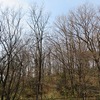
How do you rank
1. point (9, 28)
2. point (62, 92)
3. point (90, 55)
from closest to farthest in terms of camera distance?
point (9, 28), point (90, 55), point (62, 92)

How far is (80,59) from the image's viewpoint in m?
25.6

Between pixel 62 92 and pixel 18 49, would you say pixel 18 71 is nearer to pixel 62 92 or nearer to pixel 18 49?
pixel 18 49

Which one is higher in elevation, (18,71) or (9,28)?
(9,28)

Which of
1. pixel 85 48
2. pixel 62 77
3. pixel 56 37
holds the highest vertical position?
pixel 56 37

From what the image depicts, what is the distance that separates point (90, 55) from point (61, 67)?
6.65 m

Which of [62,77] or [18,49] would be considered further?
[62,77]

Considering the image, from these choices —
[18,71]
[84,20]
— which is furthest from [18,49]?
[84,20]

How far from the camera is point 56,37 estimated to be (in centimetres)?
2970

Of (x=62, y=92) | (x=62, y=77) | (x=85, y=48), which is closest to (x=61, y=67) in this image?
(x=62, y=77)

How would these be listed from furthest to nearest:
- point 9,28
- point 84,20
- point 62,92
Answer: point 62,92
point 84,20
point 9,28

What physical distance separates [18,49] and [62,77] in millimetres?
11035

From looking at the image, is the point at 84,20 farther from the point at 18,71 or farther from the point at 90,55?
the point at 18,71

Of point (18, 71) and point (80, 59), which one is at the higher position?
point (80, 59)

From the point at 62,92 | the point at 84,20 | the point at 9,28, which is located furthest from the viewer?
the point at 62,92
